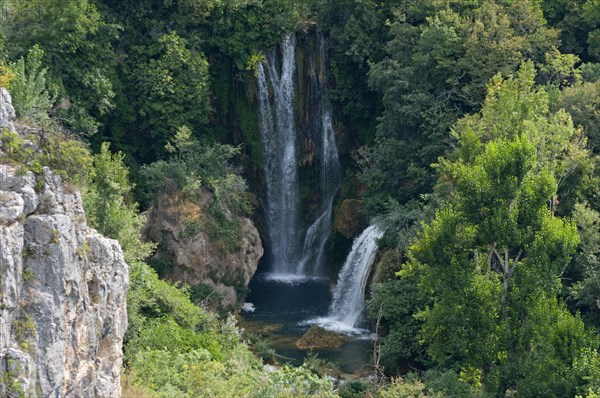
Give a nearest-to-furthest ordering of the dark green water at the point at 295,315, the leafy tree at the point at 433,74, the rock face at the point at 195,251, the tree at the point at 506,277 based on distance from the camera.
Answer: the tree at the point at 506,277, the dark green water at the point at 295,315, the leafy tree at the point at 433,74, the rock face at the point at 195,251

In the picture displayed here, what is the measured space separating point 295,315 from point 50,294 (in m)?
18.9

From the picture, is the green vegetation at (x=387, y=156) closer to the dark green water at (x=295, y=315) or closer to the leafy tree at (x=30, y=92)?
the leafy tree at (x=30, y=92)

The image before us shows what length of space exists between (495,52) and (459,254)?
488 inches

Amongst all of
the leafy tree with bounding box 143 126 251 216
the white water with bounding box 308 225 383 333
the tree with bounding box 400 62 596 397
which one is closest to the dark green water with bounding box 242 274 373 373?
the white water with bounding box 308 225 383 333

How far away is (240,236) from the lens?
116 ft

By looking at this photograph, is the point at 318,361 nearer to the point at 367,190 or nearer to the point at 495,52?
the point at 367,190

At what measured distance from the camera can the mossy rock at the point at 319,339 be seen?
102ft

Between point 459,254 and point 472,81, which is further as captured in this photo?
point 472,81

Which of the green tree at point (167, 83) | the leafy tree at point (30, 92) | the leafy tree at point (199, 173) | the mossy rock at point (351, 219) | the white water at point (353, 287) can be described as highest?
the green tree at point (167, 83)

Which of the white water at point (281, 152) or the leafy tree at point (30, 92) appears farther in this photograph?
the white water at point (281, 152)

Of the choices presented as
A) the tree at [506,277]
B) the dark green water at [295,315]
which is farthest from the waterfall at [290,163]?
the tree at [506,277]

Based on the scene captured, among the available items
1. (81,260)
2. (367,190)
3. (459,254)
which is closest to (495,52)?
(367,190)

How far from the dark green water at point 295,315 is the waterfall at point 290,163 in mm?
1344

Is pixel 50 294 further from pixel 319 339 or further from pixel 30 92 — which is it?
pixel 319 339
